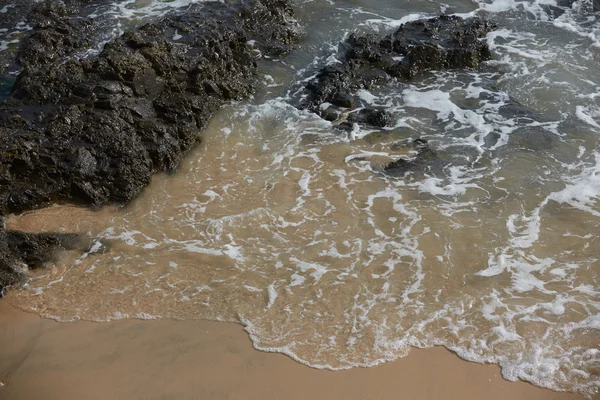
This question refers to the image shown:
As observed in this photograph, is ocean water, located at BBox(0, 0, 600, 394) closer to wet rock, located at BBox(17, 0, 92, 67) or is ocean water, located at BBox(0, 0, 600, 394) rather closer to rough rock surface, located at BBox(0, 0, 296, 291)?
rough rock surface, located at BBox(0, 0, 296, 291)

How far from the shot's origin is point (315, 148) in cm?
843

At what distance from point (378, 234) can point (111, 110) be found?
13.5ft

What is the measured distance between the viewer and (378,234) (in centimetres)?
692

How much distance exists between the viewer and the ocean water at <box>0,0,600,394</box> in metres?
5.70

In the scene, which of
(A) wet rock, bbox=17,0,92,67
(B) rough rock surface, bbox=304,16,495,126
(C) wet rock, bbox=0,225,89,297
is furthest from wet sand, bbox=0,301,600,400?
(A) wet rock, bbox=17,0,92,67

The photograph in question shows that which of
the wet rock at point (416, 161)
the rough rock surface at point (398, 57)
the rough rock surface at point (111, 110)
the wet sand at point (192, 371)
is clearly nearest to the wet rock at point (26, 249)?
the rough rock surface at point (111, 110)

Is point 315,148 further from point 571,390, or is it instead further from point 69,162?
point 571,390

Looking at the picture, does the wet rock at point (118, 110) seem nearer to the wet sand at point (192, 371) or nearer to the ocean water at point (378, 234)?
the ocean water at point (378, 234)

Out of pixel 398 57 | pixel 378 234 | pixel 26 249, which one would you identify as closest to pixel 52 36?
pixel 26 249

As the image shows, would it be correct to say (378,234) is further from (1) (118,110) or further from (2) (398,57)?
(2) (398,57)

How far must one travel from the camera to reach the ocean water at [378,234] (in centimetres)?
570

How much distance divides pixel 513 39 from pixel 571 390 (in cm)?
829

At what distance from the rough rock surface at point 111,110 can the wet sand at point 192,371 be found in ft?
3.75

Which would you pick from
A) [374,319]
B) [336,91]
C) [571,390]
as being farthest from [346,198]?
[571,390]
